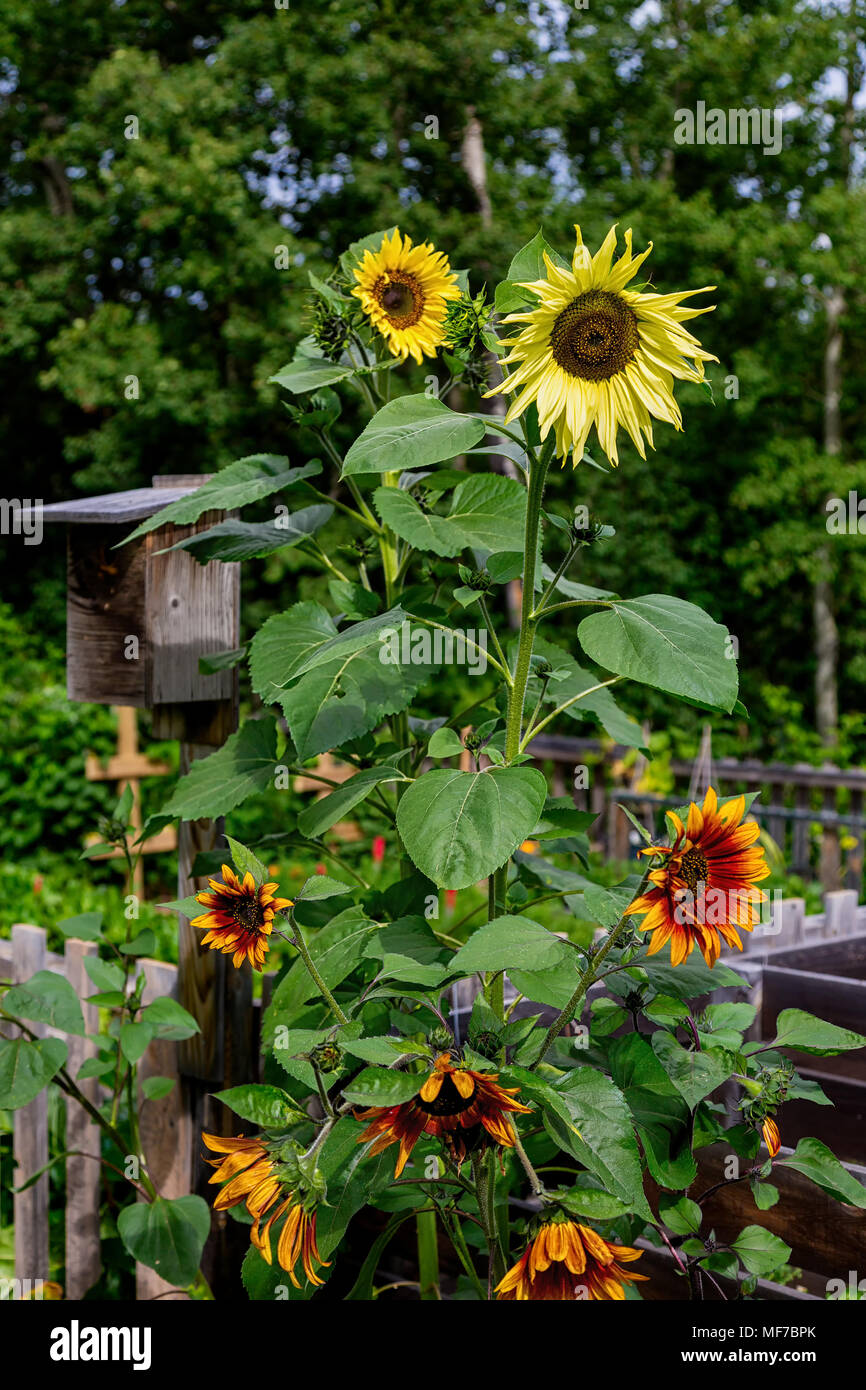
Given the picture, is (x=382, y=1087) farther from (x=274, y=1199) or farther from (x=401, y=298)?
(x=401, y=298)

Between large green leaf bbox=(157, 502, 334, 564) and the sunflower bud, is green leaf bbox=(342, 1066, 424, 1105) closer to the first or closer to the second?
the sunflower bud

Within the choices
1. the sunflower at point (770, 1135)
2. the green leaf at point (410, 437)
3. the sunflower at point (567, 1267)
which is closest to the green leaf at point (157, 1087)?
the sunflower at point (567, 1267)

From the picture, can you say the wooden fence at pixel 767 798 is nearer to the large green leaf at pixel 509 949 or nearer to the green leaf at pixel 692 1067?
the green leaf at pixel 692 1067

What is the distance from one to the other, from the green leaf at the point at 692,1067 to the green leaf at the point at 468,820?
31cm

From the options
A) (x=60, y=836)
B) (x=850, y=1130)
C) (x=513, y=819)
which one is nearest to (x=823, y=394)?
(x=60, y=836)

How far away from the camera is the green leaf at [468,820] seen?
44.6 inches

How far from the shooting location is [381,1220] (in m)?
1.97

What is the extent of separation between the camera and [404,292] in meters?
1.56

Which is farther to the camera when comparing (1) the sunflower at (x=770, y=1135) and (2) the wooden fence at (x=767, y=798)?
(2) the wooden fence at (x=767, y=798)

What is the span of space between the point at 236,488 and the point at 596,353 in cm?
58

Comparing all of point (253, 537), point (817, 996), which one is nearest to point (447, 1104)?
point (253, 537)

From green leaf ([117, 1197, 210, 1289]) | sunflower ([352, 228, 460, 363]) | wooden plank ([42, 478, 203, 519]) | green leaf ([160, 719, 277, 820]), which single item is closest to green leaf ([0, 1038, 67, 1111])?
green leaf ([117, 1197, 210, 1289])

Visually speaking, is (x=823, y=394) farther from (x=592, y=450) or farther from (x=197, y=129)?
(x=592, y=450)
